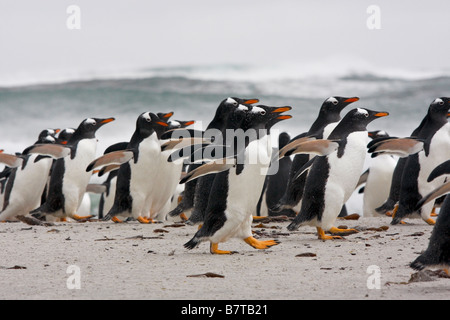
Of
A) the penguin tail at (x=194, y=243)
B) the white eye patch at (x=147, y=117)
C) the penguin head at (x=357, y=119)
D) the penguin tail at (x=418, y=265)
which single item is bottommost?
the penguin tail at (x=194, y=243)

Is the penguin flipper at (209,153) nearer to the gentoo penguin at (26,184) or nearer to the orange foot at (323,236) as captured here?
the orange foot at (323,236)

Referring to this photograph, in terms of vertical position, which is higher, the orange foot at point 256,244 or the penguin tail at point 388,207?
the orange foot at point 256,244

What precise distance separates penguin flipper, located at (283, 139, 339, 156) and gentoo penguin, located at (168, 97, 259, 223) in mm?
566

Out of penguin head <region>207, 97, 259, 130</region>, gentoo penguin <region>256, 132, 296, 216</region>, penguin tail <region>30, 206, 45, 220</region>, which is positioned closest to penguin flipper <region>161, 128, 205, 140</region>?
penguin head <region>207, 97, 259, 130</region>

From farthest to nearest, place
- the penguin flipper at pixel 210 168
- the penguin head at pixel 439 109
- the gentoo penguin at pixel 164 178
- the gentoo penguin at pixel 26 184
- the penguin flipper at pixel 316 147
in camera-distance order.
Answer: the gentoo penguin at pixel 26 184 < the gentoo penguin at pixel 164 178 < the penguin head at pixel 439 109 < the penguin flipper at pixel 316 147 < the penguin flipper at pixel 210 168

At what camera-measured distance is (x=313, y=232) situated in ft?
21.1

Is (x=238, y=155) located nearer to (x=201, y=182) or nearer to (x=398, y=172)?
(x=201, y=182)

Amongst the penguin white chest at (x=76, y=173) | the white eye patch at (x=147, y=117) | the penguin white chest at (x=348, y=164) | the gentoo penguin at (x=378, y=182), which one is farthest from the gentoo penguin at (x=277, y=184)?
the penguin white chest at (x=348, y=164)

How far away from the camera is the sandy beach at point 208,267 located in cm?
371

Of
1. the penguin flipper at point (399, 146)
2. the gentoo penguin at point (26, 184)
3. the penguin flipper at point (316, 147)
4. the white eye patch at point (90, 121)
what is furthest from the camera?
the gentoo penguin at point (26, 184)

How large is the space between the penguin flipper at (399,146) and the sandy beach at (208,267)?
647mm

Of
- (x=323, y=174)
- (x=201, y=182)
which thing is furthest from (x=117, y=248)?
(x=323, y=174)

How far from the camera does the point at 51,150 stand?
7.89m
